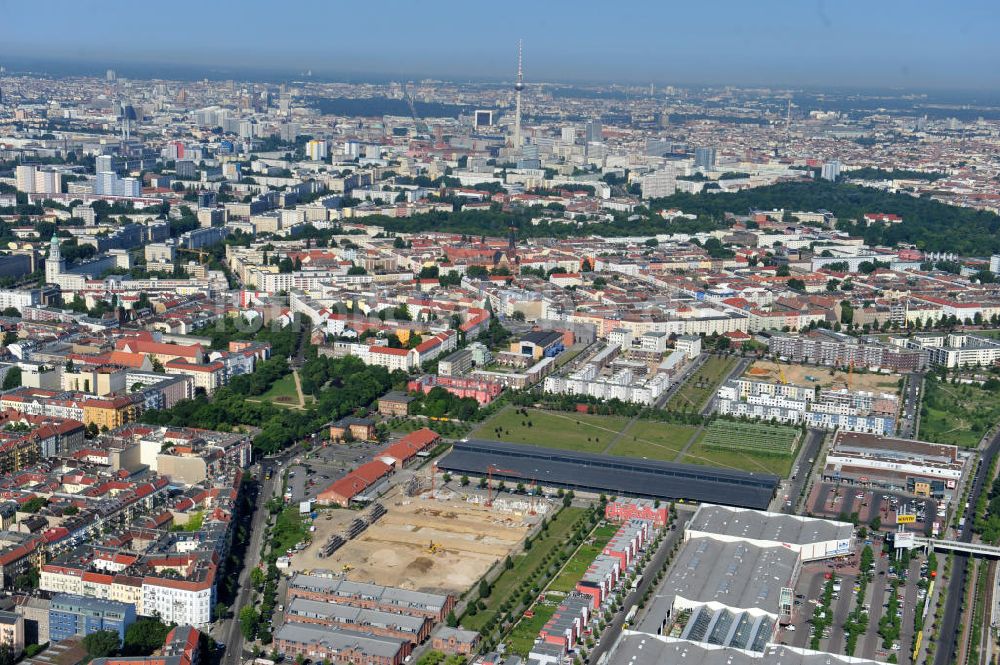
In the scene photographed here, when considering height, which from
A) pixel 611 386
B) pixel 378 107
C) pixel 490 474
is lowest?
pixel 490 474

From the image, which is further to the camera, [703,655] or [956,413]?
[956,413]

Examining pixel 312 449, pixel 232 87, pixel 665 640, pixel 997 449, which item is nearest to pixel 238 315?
pixel 312 449

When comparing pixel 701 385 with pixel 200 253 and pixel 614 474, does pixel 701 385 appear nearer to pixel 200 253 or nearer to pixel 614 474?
pixel 614 474

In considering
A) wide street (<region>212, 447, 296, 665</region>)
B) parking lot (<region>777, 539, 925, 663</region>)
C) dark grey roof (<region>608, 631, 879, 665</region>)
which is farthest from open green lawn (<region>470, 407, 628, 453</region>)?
dark grey roof (<region>608, 631, 879, 665</region>)

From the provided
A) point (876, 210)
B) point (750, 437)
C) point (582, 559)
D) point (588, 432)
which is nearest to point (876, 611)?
point (582, 559)

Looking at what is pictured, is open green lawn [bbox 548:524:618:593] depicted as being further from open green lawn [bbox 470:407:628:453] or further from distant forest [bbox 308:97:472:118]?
distant forest [bbox 308:97:472:118]

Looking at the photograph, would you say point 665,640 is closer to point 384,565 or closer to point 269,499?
point 384,565
